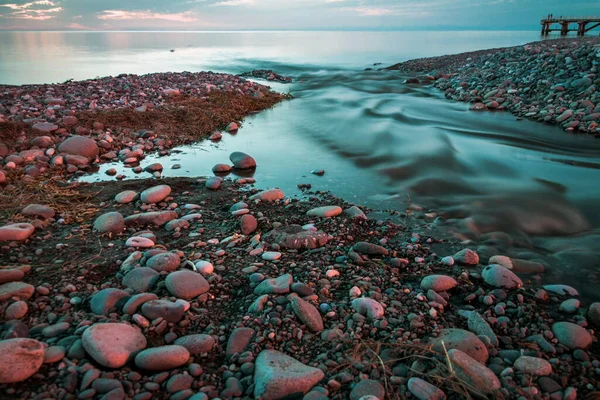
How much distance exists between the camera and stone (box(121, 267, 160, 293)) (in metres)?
3.07

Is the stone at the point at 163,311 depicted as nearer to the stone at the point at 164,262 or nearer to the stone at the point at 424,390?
the stone at the point at 164,262

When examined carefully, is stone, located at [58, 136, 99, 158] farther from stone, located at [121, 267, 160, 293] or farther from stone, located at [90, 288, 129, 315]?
stone, located at [90, 288, 129, 315]

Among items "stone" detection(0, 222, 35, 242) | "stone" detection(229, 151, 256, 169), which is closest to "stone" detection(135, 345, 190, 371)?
"stone" detection(0, 222, 35, 242)

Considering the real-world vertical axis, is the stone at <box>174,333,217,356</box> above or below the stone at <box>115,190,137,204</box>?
below

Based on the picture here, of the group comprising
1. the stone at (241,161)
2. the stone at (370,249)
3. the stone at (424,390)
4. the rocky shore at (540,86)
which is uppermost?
the rocky shore at (540,86)

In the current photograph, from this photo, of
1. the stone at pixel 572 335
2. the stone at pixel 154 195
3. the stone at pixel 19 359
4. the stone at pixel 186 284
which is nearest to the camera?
the stone at pixel 19 359

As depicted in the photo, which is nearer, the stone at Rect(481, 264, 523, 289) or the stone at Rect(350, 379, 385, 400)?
the stone at Rect(350, 379, 385, 400)

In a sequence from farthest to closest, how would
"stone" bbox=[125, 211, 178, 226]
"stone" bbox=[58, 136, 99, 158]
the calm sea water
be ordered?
1. "stone" bbox=[58, 136, 99, 158]
2. the calm sea water
3. "stone" bbox=[125, 211, 178, 226]

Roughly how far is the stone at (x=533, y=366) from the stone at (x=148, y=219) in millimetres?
3448

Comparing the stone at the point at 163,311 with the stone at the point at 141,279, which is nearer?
the stone at the point at 163,311

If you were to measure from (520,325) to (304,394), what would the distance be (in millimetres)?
1690

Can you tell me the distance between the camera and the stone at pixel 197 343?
2.48 m

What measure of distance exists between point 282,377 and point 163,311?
0.99 meters

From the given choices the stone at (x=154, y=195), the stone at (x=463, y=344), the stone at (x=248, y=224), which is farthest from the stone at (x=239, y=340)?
the stone at (x=154, y=195)
